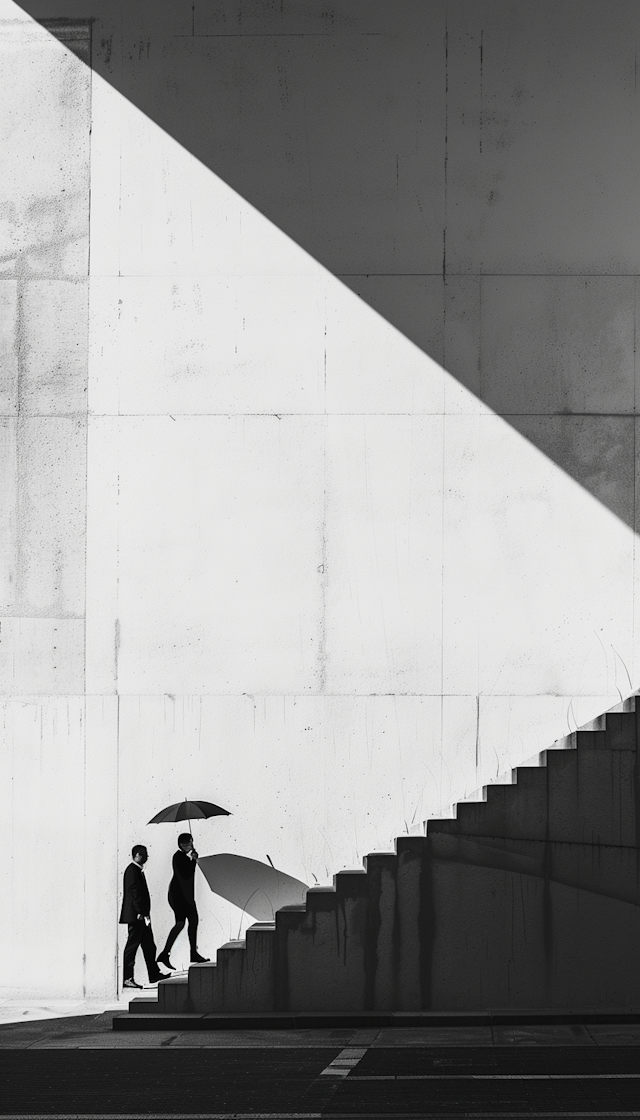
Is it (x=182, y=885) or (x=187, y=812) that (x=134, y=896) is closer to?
(x=182, y=885)

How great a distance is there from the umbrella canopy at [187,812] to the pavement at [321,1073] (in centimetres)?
245

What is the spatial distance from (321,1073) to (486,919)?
11.0ft

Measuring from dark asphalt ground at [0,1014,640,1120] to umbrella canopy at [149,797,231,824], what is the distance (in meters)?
2.57

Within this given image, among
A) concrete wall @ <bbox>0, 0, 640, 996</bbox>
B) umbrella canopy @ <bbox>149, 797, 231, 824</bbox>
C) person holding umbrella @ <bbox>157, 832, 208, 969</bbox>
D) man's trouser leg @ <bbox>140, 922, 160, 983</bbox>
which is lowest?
man's trouser leg @ <bbox>140, 922, 160, 983</bbox>

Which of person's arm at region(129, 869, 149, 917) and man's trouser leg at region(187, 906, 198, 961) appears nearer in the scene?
person's arm at region(129, 869, 149, 917)

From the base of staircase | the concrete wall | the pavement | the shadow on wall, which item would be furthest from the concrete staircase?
the shadow on wall

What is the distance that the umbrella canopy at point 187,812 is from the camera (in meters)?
15.5

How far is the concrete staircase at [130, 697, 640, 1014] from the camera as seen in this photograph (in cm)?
1366

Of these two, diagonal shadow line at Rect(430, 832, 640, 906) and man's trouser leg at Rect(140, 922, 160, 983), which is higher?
diagonal shadow line at Rect(430, 832, 640, 906)

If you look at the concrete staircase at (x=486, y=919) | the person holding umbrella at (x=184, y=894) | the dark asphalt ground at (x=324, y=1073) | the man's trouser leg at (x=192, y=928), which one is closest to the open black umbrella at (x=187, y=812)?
the person holding umbrella at (x=184, y=894)

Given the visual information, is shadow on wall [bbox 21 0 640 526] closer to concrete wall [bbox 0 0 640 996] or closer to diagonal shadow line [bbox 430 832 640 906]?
concrete wall [bbox 0 0 640 996]

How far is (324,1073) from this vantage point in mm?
10969

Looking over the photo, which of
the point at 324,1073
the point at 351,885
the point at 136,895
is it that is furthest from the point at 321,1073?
the point at 136,895

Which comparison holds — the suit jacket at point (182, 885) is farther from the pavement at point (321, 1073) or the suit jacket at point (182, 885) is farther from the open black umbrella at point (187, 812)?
the pavement at point (321, 1073)
